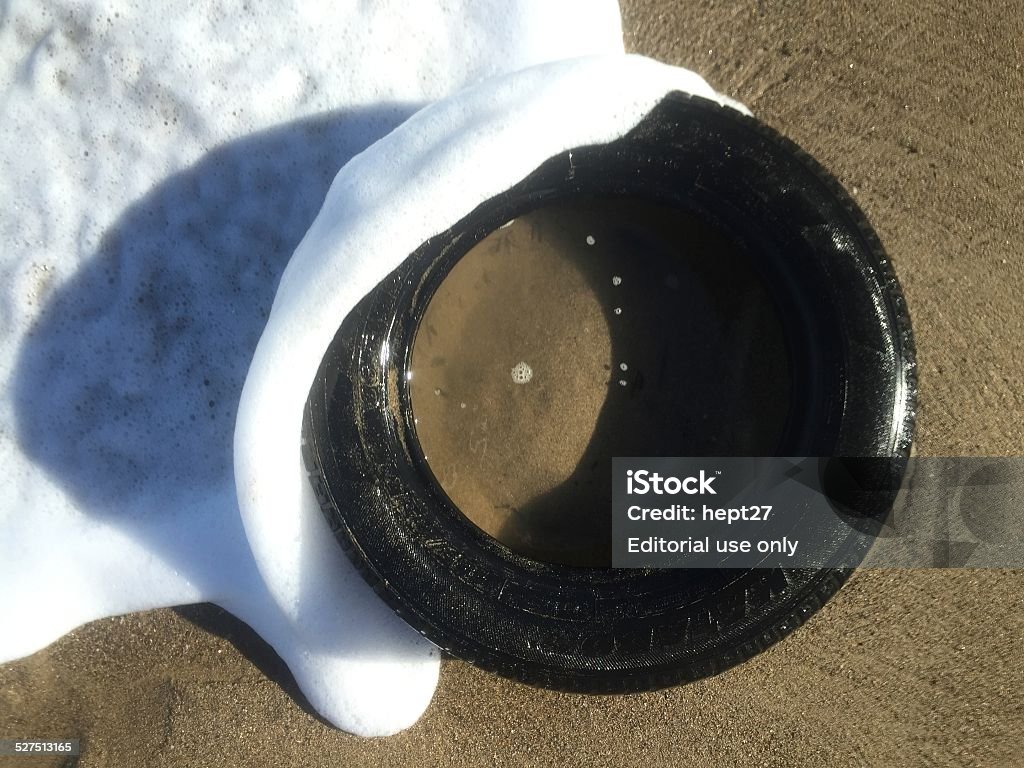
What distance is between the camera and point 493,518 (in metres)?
1.54

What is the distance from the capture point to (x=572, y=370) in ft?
5.05

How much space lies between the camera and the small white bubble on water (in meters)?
1.55

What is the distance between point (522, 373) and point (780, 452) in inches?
21.0

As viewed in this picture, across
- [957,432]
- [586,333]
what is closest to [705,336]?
[586,333]

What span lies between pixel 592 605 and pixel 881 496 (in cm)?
52

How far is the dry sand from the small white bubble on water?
0.61 m

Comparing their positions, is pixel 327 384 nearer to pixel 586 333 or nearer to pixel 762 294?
pixel 586 333

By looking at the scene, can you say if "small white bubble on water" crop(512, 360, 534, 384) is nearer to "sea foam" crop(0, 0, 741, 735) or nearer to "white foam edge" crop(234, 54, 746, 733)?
"white foam edge" crop(234, 54, 746, 733)

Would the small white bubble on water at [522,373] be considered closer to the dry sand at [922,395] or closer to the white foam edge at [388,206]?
the white foam edge at [388,206]

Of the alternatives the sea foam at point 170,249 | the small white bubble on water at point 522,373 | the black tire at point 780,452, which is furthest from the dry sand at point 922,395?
the small white bubble on water at point 522,373

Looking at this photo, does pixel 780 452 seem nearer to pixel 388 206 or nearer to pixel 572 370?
pixel 572 370

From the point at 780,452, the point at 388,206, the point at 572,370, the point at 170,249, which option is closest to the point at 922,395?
the point at 780,452

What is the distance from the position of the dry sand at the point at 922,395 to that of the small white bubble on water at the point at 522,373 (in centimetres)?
61

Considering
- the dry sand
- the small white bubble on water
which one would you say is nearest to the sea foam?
the dry sand
